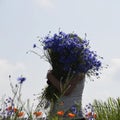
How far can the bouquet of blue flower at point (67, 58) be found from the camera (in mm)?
5055

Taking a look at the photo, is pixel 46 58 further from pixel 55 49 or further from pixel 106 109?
pixel 106 109

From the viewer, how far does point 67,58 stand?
507 centimetres

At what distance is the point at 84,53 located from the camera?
526 centimetres

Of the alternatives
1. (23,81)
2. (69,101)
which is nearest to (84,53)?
(69,101)

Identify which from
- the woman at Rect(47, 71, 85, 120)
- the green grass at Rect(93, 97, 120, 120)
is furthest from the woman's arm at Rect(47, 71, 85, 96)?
the green grass at Rect(93, 97, 120, 120)

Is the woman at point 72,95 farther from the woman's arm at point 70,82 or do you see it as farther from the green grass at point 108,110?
the green grass at point 108,110

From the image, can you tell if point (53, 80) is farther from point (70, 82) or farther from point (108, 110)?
point (108, 110)

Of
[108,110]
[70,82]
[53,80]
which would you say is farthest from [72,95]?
[108,110]

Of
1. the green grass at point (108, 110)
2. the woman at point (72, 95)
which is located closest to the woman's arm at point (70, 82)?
the woman at point (72, 95)

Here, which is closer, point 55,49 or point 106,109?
point 106,109

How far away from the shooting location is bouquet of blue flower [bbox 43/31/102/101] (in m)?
5.05

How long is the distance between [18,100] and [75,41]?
9.62ft

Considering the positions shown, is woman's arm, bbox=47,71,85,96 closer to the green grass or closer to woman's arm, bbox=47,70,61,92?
woman's arm, bbox=47,70,61,92

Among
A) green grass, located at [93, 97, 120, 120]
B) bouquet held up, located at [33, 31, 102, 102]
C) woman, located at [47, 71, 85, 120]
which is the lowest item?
green grass, located at [93, 97, 120, 120]
